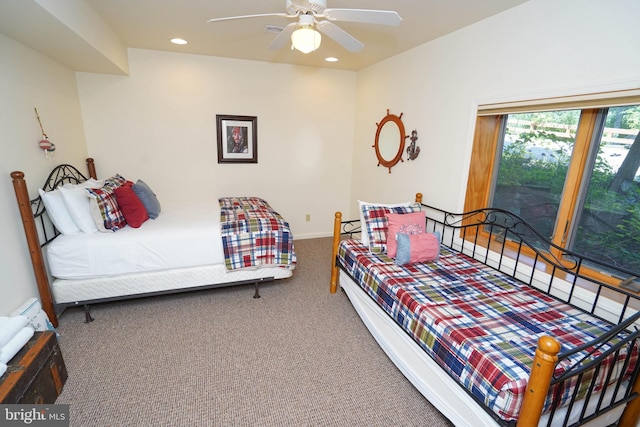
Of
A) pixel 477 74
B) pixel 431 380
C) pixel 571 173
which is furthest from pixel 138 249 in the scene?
pixel 571 173

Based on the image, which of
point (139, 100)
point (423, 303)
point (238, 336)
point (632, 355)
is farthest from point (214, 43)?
point (632, 355)

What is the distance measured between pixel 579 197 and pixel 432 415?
1.72 metres

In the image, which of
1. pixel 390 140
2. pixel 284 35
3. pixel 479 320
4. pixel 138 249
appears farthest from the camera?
pixel 390 140

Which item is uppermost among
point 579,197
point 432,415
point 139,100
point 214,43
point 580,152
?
point 214,43

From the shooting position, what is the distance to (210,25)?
2686 mm

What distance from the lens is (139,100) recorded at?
359 centimetres

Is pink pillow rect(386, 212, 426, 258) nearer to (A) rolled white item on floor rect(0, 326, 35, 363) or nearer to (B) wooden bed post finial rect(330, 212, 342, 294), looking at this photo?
(B) wooden bed post finial rect(330, 212, 342, 294)

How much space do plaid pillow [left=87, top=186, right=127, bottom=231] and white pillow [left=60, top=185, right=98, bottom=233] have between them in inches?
2.6

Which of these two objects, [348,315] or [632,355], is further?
[348,315]

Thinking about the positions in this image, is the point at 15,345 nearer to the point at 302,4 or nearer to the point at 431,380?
the point at 431,380

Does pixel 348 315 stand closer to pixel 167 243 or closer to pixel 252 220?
pixel 252 220

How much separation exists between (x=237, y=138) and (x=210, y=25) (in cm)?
153

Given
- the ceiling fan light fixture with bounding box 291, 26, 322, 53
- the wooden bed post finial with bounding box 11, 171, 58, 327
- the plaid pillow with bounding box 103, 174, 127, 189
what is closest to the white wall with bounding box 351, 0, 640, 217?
the ceiling fan light fixture with bounding box 291, 26, 322, 53

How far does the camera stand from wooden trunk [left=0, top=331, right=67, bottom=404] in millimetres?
1446
